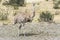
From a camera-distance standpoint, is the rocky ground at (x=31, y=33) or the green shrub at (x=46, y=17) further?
the green shrub at (x=46, y=17)

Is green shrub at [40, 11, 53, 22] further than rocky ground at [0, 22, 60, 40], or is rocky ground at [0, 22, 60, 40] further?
green shrub at [40, 11, 53, 22]

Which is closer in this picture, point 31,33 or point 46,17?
point 31,33

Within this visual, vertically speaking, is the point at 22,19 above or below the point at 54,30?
above

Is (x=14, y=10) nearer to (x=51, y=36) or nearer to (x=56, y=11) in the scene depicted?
(x=56, y=11)

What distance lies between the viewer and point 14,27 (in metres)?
15.7

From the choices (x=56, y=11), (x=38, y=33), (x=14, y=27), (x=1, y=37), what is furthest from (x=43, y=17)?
(x=1, y=37)

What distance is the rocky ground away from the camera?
506 inches

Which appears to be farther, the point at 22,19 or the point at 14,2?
the point at 14,2

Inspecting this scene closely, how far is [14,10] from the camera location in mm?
24391

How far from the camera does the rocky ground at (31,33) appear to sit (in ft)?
42.1

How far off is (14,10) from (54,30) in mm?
10261

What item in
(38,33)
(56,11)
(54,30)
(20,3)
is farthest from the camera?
(20,3)

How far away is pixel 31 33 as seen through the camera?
45.8ft

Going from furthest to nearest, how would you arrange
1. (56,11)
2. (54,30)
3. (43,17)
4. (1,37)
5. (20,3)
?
(20,3) < (56,11) < (43,17) < (54,30) < (1,37)
